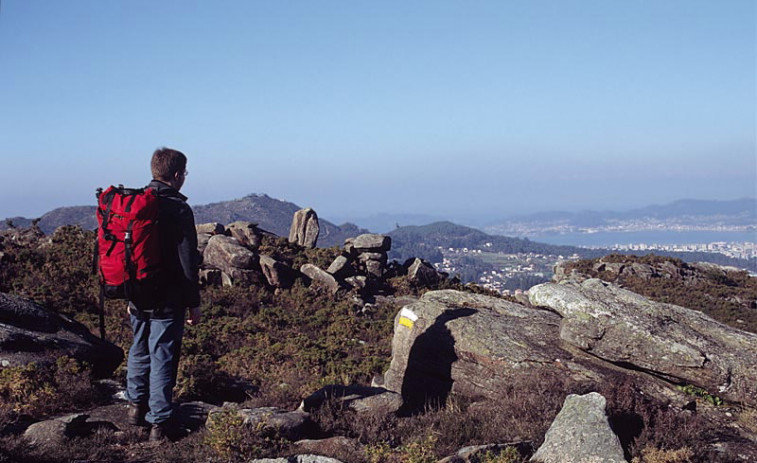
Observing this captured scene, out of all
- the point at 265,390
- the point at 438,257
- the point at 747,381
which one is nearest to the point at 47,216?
the point at 438,257

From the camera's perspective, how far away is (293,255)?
27609 millimetres

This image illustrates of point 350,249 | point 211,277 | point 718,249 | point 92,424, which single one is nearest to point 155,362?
point 92,424

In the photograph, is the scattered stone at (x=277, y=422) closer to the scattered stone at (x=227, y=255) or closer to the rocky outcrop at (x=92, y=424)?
the rocky outcrop at (x=92, y=424)

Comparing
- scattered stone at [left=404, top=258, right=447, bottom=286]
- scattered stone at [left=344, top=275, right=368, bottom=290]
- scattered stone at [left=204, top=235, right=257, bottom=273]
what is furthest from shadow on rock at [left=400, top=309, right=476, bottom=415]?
scattered stone at [left=404, top=258, right=447, bottom=286]

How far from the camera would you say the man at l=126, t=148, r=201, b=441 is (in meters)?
6.77

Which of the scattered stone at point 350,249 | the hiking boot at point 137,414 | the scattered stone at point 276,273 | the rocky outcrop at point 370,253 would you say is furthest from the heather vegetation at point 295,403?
the scattered stone at point 350,249

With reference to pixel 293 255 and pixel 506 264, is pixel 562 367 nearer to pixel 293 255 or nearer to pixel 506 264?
pixel 293 255

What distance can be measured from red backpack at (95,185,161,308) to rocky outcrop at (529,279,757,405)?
8.03m

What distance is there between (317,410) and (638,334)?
6238mm

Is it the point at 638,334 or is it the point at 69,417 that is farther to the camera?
the point at 638,334

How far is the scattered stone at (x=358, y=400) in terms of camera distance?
28.8ft

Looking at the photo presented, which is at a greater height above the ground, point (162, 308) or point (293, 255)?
point (162, 308)

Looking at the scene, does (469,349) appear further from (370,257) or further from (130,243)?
(370,257)

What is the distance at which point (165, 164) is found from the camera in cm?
685
